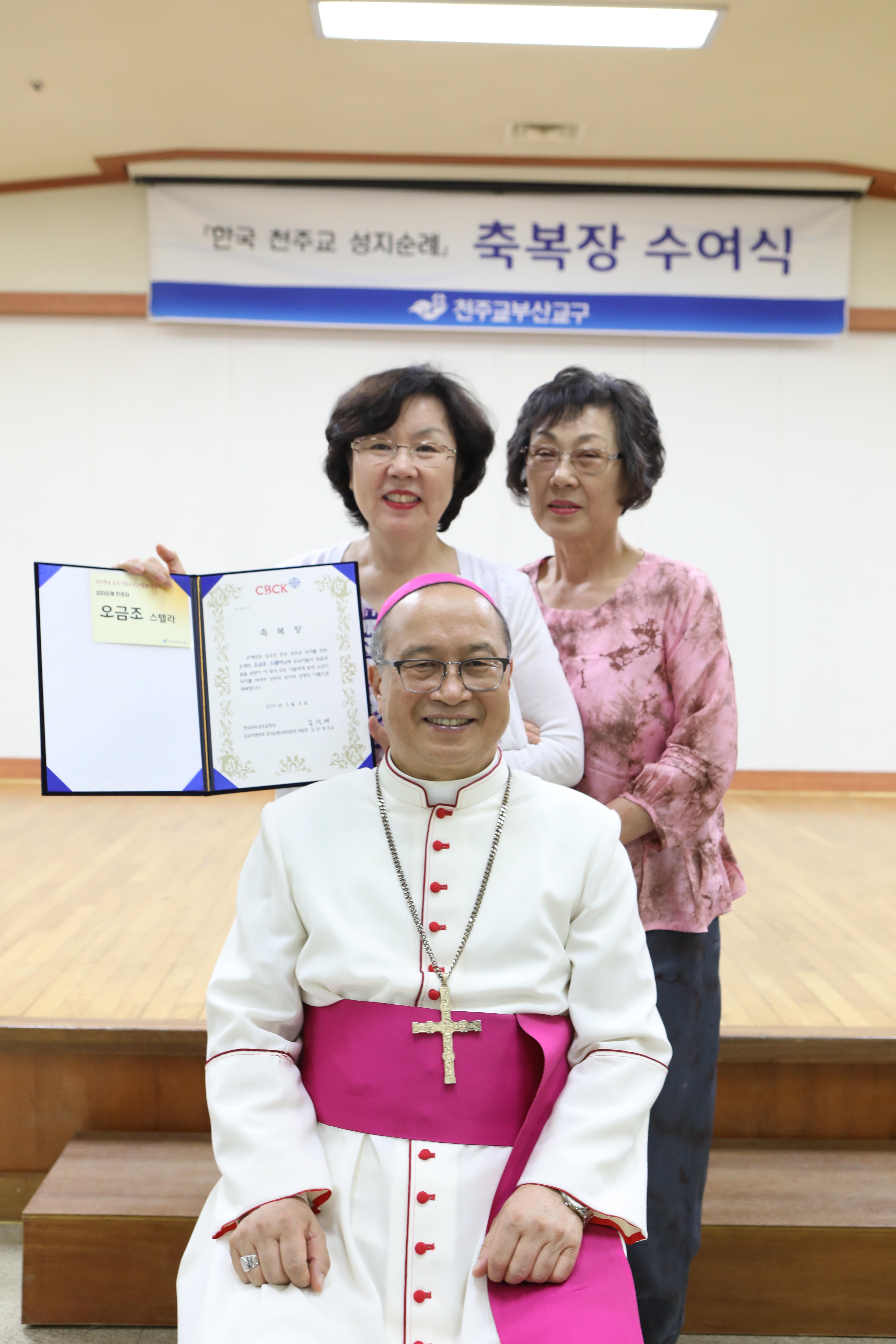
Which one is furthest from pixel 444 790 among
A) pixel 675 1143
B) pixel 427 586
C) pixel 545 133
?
pixel 545 133

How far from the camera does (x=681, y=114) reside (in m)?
5.40

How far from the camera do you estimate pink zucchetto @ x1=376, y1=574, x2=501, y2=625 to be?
150cm

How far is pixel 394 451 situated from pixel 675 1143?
1.34 m

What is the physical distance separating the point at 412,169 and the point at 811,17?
7.94 ft

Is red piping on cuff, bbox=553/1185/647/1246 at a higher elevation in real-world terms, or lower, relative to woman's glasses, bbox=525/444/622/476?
lower

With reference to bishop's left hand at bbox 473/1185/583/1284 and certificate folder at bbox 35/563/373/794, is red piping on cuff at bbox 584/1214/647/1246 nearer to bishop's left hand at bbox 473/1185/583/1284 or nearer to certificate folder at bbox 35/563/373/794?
bishop's left hand at bbox 473/1185/583/1284

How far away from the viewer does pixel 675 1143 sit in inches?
75.9

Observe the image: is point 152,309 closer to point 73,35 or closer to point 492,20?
Answer: point 73,35

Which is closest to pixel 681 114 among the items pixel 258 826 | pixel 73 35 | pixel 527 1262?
pixel 73 35

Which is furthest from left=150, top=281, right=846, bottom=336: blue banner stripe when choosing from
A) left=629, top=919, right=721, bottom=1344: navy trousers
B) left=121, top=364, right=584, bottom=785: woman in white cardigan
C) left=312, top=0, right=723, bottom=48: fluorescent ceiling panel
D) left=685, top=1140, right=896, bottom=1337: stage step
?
left=685, top=1140, right=896, bottom=1337: stage step

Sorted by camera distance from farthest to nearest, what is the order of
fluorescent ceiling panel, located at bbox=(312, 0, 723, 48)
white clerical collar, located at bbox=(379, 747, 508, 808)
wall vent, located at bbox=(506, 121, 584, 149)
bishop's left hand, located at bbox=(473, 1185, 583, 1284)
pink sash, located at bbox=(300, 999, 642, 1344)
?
1. wall vent, located at bbox=(506, 121, 584, 149)
2. fluorescent ceiling panel, located at bbox=(312, 0, 723, 48)
3. white clerical collar, located at bbox=(379, 747, 508, 808)
4. pink sash, located at bbox=(300, 999, 642, 1344)
5. bishop's left hand, located at bbox=(473, 1185, 583, 1284)

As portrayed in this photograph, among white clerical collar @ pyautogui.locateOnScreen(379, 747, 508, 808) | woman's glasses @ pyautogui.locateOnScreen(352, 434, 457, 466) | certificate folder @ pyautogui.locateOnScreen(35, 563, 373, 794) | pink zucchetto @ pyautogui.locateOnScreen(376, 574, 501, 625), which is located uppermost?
woman's glasses @ pyautogui.locateOnScreen(352, 434, 457, 466)

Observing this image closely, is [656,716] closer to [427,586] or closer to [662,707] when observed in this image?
[662,707]

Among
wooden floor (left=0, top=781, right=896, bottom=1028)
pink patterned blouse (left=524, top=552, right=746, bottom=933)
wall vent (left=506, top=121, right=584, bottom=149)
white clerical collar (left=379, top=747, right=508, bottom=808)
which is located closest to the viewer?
white clerical collar (left=379, top=747, right=508, bottom=808)
